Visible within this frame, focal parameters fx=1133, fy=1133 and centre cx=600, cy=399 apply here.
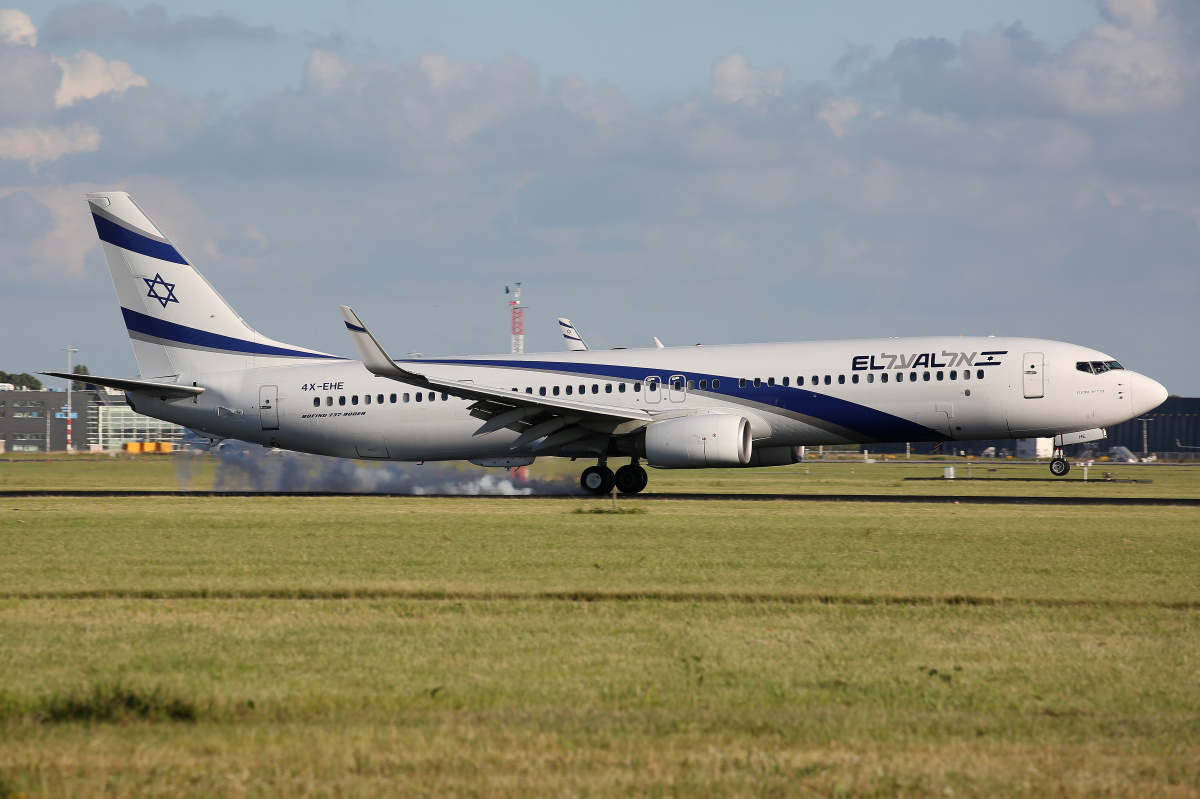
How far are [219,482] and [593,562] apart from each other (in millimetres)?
28117

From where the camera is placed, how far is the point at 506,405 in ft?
100

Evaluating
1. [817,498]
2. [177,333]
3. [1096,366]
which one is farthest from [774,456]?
[177,333]

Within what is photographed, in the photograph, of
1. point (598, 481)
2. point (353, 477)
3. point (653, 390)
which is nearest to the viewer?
point (653, 390)

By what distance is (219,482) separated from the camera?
3984cm

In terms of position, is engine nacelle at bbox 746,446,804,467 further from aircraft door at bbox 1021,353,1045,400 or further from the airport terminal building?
the airport terminal building

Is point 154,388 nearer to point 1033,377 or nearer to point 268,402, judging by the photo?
point 268,402

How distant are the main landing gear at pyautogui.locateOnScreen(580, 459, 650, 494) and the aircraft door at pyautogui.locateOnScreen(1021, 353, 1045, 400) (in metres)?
10.5

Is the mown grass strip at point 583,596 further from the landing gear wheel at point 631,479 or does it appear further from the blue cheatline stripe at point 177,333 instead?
the blue cheatline stripe at point 177,333

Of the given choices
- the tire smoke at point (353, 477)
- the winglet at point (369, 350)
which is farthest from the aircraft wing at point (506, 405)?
the tire smoke at point (353, 477)

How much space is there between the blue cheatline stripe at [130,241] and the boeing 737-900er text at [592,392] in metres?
0.04

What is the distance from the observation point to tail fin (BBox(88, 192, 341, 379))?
3369cm

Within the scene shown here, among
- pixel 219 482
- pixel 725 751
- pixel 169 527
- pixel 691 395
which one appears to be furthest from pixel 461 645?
pixel 219 482

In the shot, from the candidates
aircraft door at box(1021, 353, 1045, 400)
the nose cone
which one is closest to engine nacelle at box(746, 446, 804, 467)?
aircraft door at box(1021, 353, 1045, 400)

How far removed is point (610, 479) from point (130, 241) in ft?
52.2
